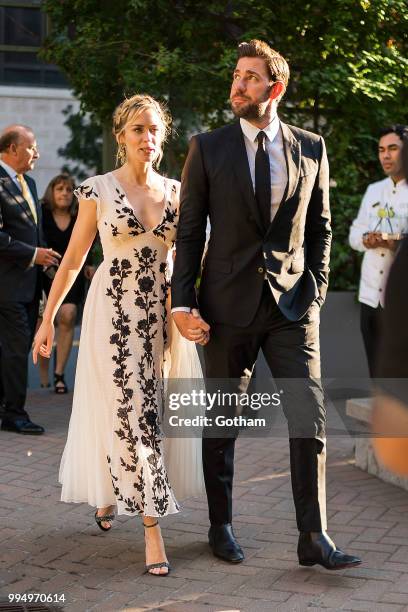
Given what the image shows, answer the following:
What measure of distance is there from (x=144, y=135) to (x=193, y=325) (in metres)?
0.92

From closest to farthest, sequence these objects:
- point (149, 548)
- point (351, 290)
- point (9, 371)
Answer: point (149, 548), point (9, 371), point (351, 290)

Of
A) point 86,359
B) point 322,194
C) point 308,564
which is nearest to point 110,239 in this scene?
point 86,359

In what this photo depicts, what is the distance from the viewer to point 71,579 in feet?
14.8

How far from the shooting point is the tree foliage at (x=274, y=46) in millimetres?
8844

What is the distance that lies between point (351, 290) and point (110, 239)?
5035mm

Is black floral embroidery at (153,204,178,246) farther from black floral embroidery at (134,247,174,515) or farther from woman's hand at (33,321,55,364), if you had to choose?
woman's hand at (33,321,55,364)

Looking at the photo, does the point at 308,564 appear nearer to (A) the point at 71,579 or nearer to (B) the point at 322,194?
(A) the point at 71,579

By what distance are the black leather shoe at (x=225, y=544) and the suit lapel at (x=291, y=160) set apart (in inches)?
58.8

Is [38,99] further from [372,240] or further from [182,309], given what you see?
[182,309]

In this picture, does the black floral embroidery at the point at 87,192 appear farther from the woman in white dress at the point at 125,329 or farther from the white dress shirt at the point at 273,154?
the white dress shirt at the point at 273,154

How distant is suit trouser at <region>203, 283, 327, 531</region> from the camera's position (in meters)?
4.49

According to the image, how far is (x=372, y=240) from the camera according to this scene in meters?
7.16

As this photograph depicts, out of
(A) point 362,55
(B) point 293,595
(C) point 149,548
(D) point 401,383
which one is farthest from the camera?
(A) point 362,55

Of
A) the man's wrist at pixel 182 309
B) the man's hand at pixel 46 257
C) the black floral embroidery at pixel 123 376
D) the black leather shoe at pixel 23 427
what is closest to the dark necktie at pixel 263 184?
the man's wrist at pixel 182 309
